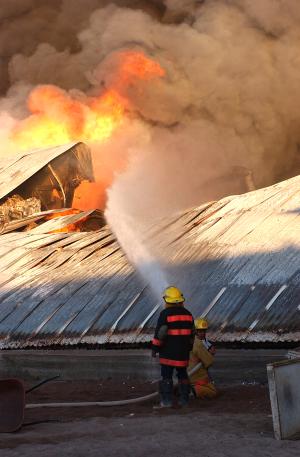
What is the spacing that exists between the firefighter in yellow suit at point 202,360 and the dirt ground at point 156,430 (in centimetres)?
13

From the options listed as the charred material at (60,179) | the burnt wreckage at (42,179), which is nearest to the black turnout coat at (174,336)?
the burnt wreckage at (42,179)

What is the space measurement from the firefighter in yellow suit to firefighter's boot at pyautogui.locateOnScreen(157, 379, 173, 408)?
427 millimetres

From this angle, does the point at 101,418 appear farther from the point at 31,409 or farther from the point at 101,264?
the point at 101,264

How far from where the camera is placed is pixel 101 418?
7.34 m

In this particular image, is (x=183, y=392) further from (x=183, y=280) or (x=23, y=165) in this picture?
(x=23, y=165)

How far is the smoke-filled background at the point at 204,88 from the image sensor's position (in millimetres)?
29078

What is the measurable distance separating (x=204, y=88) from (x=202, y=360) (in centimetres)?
2441

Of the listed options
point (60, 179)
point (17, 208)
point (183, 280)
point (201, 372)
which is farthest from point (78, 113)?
point (201, 372)

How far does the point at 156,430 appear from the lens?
6531mm

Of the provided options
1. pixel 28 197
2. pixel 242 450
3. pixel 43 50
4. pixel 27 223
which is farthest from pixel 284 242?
pixel 43 50

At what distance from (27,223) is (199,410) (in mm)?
9906

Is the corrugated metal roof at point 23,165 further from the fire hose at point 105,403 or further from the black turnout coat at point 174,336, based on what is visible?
the black turnout coat at point 174,336

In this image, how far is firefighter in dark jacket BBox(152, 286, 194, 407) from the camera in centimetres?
776

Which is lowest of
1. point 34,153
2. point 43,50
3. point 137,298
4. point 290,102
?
point 137,298
